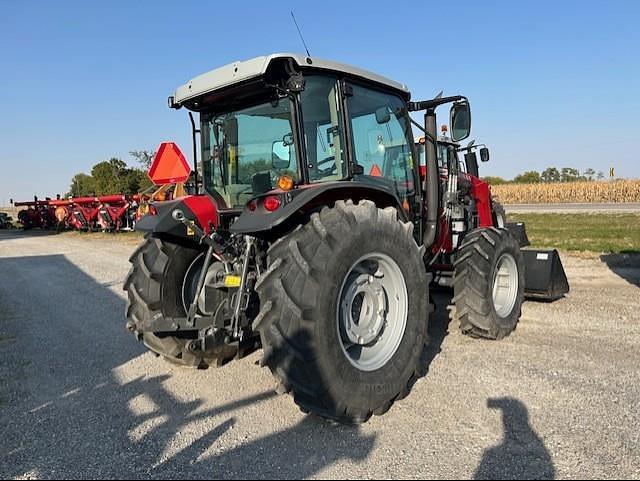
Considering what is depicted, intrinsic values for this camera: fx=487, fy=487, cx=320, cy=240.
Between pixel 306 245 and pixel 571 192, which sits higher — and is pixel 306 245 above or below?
above

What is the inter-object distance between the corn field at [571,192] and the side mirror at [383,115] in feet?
119

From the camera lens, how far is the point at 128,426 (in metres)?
3.17

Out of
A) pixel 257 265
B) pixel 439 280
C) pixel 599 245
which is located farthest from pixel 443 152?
pixel 599 245

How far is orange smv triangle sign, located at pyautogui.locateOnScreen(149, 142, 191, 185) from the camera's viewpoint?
9844mm

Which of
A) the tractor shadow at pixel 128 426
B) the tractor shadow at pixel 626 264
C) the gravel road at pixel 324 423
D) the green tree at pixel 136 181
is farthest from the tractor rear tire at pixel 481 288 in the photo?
the green tree at pixel 136 181

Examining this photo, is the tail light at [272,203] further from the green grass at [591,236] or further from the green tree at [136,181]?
the green tree at [136,181]

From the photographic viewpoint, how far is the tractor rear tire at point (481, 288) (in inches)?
184

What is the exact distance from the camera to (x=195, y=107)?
412cm

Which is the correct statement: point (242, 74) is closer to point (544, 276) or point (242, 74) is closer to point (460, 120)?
point (460, 120)

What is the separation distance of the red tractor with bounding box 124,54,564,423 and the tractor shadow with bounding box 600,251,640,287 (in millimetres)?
4593

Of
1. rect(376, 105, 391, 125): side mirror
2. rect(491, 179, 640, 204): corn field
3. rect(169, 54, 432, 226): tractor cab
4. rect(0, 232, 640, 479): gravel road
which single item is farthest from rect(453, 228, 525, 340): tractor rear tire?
rect(491, 179, 640, 204): corn field

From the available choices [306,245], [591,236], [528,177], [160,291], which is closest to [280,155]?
[306,245]

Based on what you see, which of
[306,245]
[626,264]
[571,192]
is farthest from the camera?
[571,192]

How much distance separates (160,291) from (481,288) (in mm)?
2947
